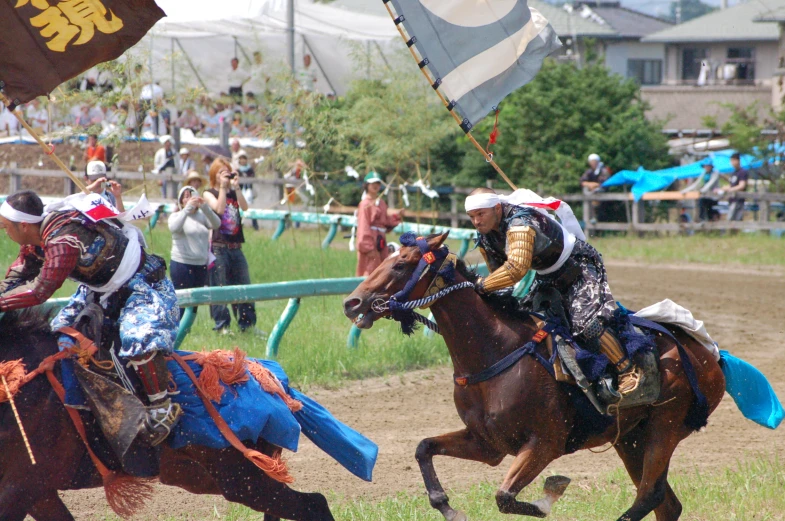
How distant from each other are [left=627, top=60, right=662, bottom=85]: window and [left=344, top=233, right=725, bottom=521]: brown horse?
4540cm

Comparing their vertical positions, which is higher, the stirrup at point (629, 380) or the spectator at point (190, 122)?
the spectator at point (190, 122)

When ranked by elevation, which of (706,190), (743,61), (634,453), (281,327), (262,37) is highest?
(262,37)

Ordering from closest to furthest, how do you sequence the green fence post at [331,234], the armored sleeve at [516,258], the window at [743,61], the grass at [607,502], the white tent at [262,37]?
1. the armored sleeve at [516,258]
2. the grass at [607,502]
3. the green fence post at [331,234]
4. the white tent at [262,37]
5. the window at [743,61]

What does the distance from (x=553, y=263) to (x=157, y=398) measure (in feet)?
8.16

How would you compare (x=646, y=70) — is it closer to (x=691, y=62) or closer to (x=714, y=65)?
(x=691, y=62)

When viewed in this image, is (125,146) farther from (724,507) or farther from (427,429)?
(724,507)

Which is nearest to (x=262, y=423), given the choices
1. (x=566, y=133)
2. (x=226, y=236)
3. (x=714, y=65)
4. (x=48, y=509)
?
(x=48, y=509)

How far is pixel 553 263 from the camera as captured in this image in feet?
19.8

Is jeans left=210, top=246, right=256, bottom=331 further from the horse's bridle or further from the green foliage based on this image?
the green foliage

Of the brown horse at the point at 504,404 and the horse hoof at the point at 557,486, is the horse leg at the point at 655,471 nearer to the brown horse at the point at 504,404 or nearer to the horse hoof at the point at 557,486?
the brown horse at the point at 504,404

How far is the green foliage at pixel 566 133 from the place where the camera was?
75.4 feet

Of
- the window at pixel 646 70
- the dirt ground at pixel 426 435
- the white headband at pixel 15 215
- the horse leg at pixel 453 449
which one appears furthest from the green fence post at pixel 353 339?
the window at pixel 646 70

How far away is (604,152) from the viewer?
23.1 meters

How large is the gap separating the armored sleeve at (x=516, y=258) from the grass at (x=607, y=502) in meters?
1.58
